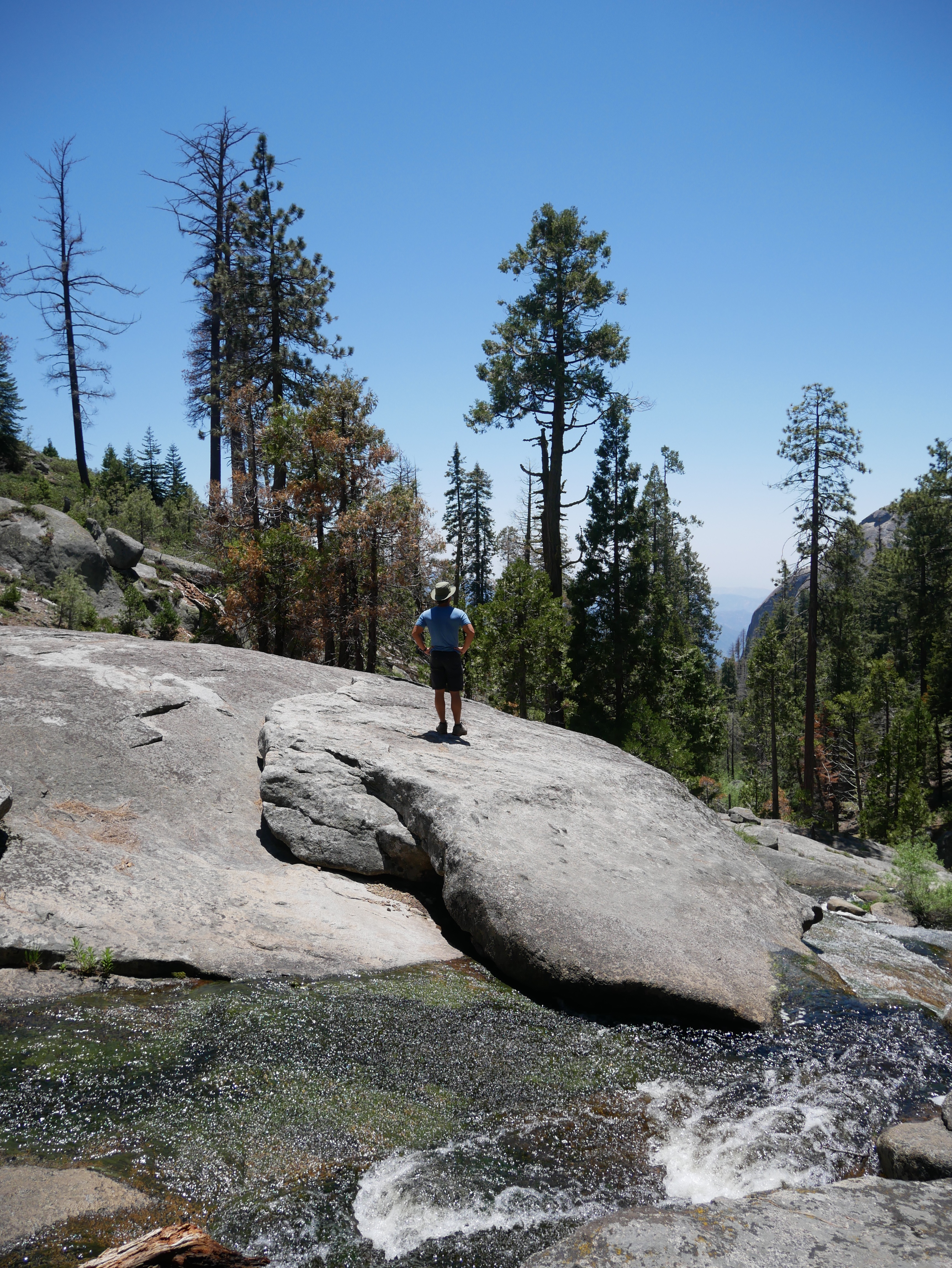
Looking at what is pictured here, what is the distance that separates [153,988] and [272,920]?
3.98ft

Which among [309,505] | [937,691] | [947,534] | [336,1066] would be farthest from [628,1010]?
[947,534]

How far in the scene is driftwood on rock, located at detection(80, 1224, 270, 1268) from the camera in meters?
2.87

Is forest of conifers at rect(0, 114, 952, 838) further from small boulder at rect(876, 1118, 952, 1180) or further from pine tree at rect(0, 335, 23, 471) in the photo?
small boulder at rect(876, 1118, 952, 1180)

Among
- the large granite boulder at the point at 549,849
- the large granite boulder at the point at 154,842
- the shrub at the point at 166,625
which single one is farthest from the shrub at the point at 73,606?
the large granite boulder at the point at 549,849

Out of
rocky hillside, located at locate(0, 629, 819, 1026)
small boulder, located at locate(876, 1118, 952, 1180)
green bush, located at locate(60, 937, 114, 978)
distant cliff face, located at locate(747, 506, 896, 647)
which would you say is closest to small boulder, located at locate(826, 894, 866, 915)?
rocky hillside, located at locate(0, 629, 819, 1026)

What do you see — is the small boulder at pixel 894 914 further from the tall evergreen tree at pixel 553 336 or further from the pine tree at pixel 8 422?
the pine tree at pixel 8 422

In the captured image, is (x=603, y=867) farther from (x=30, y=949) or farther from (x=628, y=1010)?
(x=30, y=949)

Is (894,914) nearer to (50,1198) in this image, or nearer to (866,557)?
(50,1198)

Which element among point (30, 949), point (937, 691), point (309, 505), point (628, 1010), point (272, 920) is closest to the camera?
point (30, 949)

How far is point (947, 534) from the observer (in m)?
37.2

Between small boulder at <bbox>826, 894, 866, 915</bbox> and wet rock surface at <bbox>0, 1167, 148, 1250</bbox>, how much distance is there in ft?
37.4

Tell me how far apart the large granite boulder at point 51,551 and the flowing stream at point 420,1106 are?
18.9 metres

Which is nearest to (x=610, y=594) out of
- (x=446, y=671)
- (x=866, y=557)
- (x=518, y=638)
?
(x=518, y=638)

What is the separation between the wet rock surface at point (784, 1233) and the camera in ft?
9.82
